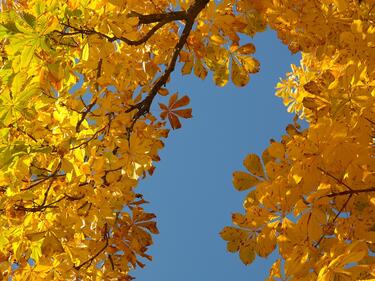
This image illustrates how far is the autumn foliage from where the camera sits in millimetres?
2465

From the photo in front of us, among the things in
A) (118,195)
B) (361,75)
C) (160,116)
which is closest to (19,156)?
(118,195)

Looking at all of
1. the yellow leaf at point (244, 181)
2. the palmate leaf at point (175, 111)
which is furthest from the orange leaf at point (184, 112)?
the yellow leaf at point (244, 181)

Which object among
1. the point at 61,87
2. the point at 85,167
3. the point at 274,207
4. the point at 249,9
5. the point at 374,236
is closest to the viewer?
the point at 374,236

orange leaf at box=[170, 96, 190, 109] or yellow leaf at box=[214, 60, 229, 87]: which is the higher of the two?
yellow leaf at box=[214, 60, 229, 87]

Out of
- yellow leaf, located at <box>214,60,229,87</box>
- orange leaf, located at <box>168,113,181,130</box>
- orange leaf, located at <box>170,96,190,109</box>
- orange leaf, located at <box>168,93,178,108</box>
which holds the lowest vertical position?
orange leaf, located at <box>168,113,181,130</box>

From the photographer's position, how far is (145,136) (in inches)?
187

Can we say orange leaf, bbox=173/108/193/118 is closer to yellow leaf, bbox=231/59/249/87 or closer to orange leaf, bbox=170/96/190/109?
orange leaf, bbox=170/96/190/109

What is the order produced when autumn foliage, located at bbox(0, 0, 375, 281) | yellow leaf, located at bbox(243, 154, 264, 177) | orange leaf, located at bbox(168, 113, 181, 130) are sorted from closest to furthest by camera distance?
autumn foliage, located at bbox(0, 0, 375, 281), yellow leaf, located at bbox(243, 154, 264, 177), orange leaf, located at bbox(168, 113, 181, 130)

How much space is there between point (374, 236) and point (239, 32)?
229cm

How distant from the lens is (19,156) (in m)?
2.58

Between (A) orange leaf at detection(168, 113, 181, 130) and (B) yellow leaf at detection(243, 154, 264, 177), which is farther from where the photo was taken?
(A) orange leaf at detection(168, 113, 181, 130)

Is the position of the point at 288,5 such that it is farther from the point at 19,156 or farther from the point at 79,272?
the point at 79,272

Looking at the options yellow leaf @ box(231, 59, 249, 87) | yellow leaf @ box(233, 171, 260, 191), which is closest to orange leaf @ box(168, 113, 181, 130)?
yellow leaf @ box(231, 59, 249, 87)

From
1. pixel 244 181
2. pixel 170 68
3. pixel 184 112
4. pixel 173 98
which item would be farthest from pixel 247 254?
pixel 170 68
